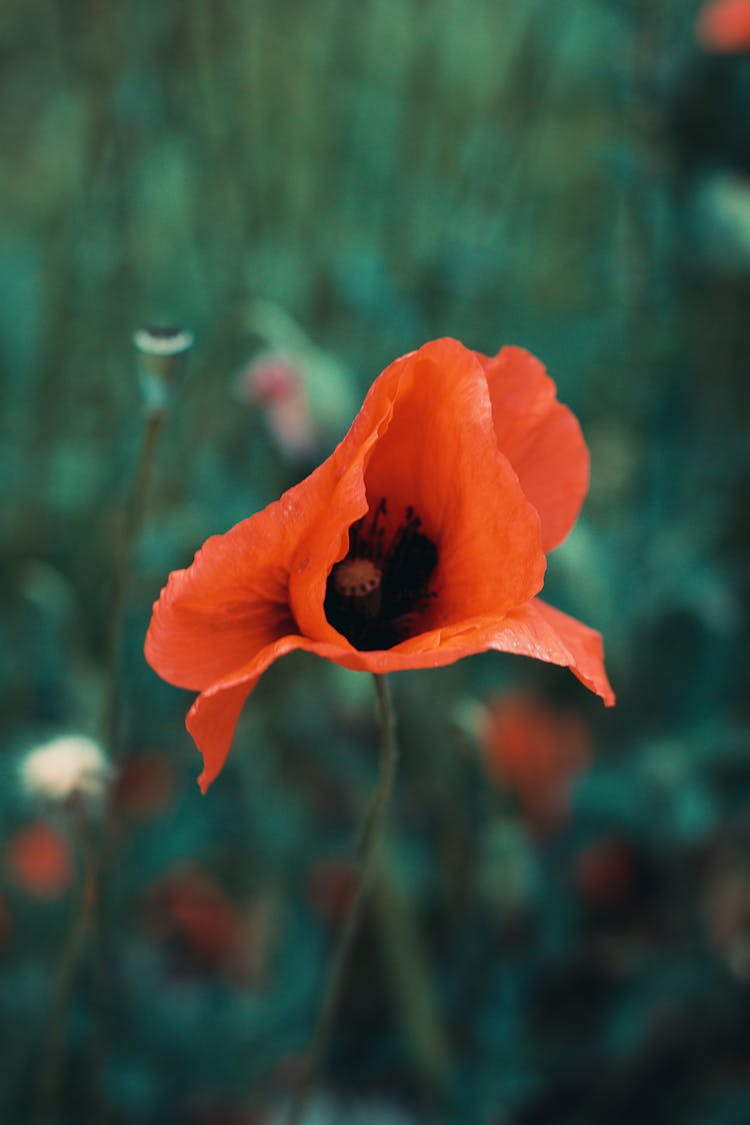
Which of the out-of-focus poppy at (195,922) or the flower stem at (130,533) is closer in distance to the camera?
the flower stem at (130,533)

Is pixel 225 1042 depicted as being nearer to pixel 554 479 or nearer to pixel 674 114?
pixel 554 479

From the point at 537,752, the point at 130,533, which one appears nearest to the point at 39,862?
the point at 537,752

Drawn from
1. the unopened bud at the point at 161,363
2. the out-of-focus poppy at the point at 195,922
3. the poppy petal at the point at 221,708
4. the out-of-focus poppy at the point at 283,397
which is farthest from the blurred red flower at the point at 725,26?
the out-of-focus poppy at the point at 195,922

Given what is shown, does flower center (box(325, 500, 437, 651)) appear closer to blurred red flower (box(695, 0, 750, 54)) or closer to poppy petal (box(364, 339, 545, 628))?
poppy petal (box(364, 339, 545, 628))

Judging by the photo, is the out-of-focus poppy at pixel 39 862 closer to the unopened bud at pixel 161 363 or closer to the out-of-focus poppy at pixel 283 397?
the out-of-focus poppy at pixel 283 397

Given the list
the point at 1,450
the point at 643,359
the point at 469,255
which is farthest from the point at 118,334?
the point at 643,359

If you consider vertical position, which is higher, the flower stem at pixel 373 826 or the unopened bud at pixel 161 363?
the unopened bud at pixel 161 363

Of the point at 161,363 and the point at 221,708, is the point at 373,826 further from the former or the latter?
the point at 161,363
